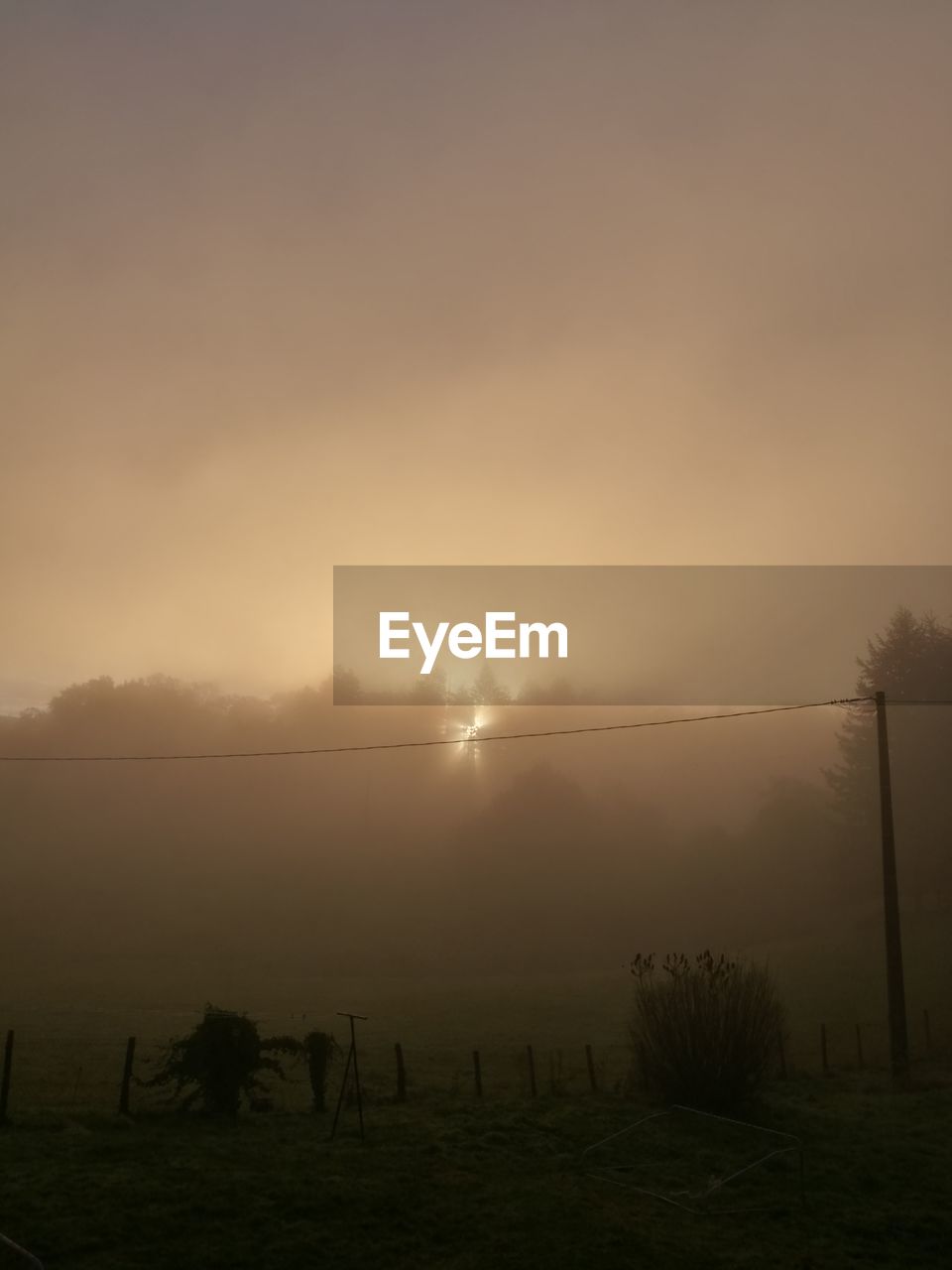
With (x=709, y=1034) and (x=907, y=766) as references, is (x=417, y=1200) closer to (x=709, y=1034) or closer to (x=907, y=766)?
(x=709, y=1034)

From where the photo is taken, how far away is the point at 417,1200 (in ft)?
49.8

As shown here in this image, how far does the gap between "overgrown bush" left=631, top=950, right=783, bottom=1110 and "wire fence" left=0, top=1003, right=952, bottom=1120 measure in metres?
1.72

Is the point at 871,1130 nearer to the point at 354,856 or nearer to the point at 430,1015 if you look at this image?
the point at 430,1015

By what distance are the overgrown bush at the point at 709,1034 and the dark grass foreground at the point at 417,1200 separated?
2.09m

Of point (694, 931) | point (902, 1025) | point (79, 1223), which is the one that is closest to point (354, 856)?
point (694, 931)

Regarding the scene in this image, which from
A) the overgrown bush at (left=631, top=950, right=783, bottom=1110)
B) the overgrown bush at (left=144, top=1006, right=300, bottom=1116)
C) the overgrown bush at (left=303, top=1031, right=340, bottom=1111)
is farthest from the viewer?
the overgrown bush at (left=631, top=950, right=783, bottom=1110)

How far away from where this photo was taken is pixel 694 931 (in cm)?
8750

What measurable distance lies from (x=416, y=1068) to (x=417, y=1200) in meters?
16.7

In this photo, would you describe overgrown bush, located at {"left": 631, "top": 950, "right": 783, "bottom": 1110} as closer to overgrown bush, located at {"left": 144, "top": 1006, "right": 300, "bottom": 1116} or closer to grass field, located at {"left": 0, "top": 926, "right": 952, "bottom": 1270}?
grass field, located at {"left": 0, "top": 926, "right": 952, "bottom": 1270}

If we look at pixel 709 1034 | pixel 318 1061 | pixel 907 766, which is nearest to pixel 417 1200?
pixel 318 1061

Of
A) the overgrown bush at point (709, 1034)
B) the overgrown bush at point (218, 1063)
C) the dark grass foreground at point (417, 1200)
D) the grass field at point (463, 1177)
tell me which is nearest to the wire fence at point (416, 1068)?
the grass field at point (463, 1177)

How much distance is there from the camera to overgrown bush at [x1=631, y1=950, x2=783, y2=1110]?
22.6 m

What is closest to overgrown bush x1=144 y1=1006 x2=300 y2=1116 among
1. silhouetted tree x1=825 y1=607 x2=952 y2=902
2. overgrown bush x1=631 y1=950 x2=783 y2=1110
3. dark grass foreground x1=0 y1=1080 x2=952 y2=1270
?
dark grass foreground x1=0 y1=1080 x2=952 y2=1270

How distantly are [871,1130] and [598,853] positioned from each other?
10127 centimetres
